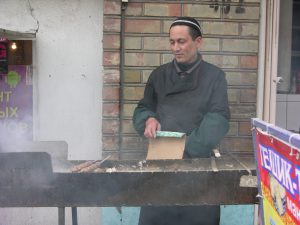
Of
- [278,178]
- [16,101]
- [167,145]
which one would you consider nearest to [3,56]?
[16,101]

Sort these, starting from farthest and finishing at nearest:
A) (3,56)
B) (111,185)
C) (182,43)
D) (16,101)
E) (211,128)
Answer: (16,101) < (3,56) < (182,43) < (211,128) < (111,185)

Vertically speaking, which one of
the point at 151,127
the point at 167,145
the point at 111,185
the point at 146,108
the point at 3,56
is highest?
the point at 3,56

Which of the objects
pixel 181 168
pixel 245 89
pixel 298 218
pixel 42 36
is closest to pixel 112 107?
pixel 42 36

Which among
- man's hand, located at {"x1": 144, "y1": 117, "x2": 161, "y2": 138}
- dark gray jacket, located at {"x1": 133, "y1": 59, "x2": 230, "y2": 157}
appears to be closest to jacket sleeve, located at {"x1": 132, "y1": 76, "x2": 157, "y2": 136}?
dark gray jacket, located at {"x1": 133, "y1": 59, "x2": 230, "y2": 157}

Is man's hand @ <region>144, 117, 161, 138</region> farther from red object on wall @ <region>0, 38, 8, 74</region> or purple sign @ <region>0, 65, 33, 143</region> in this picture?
red object on wall @ <region>0, 38, 8, 74</region>

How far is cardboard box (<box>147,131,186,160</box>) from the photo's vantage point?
3080 mm

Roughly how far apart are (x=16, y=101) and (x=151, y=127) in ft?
5.18

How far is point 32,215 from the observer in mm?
4320

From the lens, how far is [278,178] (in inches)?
76.2

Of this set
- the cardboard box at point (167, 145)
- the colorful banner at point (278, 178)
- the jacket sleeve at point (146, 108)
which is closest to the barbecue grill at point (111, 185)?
the colorful banner at point (278, 178)

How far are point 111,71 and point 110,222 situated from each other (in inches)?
54.9

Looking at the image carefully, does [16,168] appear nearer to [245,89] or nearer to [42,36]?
[42,36]

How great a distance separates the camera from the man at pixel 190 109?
124 inches

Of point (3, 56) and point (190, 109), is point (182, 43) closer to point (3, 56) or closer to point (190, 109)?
point (190, 109)
